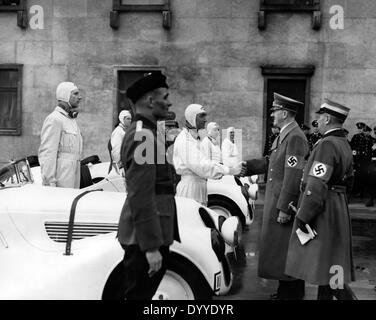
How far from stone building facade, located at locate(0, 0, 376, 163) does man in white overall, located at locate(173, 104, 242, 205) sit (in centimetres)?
972

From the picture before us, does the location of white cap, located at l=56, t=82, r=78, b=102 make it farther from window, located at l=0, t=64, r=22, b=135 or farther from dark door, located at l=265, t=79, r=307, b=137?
window, located at l=0, t=64, r=22, b=135

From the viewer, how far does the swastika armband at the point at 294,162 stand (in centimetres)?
566

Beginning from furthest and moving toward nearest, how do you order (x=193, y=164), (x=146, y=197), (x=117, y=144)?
(x=117, y=144), (x=193, y=164), (x=146, y=197)

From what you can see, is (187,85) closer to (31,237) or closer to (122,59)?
(122,59)

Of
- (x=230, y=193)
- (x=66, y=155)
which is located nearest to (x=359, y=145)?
(x=230, y=193)

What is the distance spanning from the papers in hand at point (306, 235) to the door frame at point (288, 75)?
37.7 ft

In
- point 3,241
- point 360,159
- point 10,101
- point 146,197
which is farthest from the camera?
point 10,101

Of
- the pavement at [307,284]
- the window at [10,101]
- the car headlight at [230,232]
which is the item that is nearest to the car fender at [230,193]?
the pavement at [307,284]

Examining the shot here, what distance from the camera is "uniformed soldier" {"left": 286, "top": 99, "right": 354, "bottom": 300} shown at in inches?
198

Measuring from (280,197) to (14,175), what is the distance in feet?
8.56

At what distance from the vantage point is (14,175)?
227 inches

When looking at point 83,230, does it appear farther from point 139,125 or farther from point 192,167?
point 192,167

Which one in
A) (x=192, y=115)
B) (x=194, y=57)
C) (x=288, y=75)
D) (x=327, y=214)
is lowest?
(x=327, y=214)
